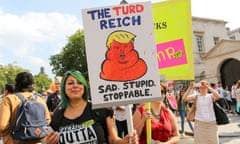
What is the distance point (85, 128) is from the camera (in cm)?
280

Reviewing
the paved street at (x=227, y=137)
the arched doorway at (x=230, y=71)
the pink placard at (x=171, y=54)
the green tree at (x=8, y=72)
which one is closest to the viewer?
the pink placard at (x=171, y=54)

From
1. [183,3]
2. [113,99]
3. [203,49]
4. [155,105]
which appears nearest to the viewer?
[113,99]

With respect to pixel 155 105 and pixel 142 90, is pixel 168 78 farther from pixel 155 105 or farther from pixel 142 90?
pixel 142 90

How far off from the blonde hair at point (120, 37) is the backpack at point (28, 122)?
5.95 ft

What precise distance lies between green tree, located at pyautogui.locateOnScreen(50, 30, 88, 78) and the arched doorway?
18372mm

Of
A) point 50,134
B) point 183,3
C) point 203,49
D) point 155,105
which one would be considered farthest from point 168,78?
point 203,49

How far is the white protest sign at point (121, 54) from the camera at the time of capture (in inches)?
108

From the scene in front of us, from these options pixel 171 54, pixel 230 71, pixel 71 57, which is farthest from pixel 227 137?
pixel 71 57

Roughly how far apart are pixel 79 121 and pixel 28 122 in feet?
4.83

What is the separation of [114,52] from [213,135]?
376cm

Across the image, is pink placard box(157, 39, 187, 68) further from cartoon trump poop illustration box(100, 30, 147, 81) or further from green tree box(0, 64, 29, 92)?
green tree box(0, 64, 29, 92)

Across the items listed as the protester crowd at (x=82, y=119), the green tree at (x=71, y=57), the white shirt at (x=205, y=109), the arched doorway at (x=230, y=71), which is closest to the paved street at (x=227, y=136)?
the white shirt at (x=205, y=109)

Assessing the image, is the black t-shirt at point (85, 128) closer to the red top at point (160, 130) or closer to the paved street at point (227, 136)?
the red top at point (160, 130)

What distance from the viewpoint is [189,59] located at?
157 inches
